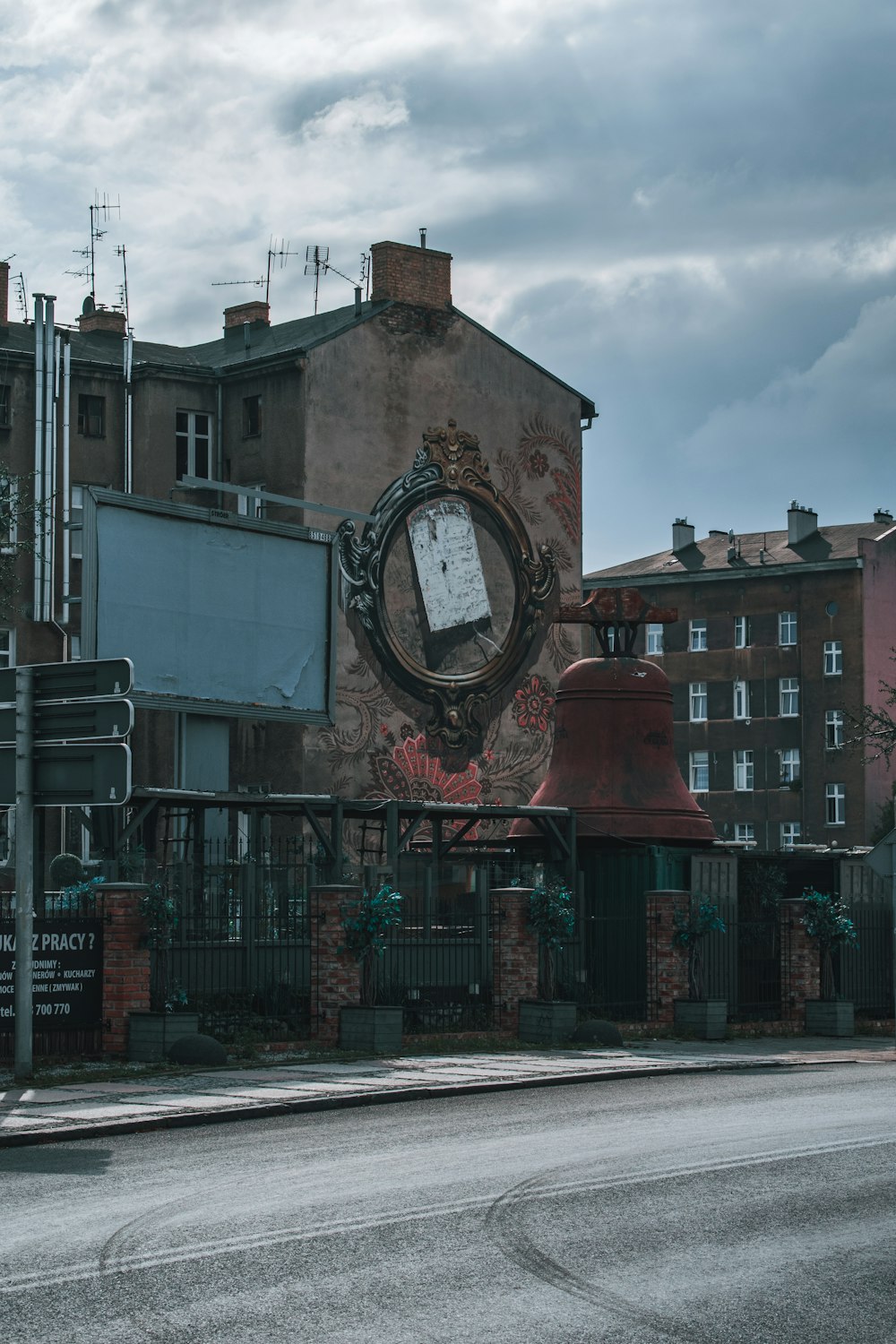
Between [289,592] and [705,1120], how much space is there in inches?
862

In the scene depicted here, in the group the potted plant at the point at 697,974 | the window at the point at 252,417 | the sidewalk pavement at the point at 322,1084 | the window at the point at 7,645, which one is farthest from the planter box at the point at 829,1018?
the window at the point at 252,417

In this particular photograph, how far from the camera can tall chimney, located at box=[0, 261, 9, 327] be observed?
169ft

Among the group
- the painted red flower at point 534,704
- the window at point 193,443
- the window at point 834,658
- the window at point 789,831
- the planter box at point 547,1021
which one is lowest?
the planter box at point 547,1021

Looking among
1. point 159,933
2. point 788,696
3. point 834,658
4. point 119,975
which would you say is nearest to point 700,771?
point 788,696

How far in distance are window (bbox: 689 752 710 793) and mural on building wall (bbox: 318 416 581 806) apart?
2665 cm

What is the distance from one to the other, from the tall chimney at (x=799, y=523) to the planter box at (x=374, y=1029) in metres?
61.2

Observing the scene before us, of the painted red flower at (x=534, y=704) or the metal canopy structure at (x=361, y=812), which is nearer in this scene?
the metal canopy structure at (x=361, y=812)

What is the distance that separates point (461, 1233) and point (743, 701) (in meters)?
70.6

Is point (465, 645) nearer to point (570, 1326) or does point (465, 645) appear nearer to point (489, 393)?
point (489, 393)

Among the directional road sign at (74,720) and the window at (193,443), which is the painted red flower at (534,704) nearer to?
the window at (193,443)

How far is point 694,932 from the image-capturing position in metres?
28.5

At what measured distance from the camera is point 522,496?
174 feet

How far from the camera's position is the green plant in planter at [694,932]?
28.5m

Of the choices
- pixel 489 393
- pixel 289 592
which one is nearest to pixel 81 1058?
pixel 289 592
